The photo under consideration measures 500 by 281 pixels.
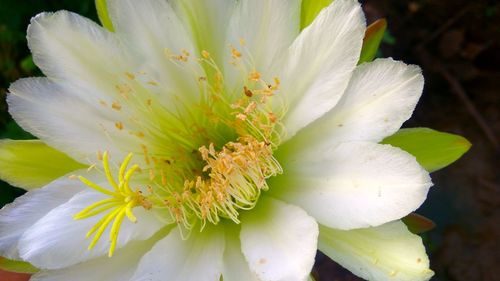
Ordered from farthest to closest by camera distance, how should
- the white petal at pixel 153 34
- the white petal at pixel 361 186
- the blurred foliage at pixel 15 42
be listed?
1. the blurred foliage at pixel 15 42
2. the white petal at pixel 153 34
3. the white petal at pixel 361 186

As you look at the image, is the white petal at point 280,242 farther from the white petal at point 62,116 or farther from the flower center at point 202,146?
the white petal at point 62,116

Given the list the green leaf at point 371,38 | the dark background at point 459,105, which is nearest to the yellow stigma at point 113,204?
the green leaf at point 371,38

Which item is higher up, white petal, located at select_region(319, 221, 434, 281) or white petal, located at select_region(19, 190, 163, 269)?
white petal, located at select_region(19, 190, 163, 269)

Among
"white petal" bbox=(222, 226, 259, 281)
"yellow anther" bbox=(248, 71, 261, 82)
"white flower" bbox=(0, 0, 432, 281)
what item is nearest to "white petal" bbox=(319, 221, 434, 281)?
"white flower" bbox=(0, 0, 432, 281)

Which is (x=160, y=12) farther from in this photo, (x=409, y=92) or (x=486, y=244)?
(x=486, y=244)

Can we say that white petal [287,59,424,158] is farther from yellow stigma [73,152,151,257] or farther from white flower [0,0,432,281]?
yellow stigma [73,152,151,257]

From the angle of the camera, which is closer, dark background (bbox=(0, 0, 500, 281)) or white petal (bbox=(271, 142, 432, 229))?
white petal (bbox=(271, 142, 432, 229))

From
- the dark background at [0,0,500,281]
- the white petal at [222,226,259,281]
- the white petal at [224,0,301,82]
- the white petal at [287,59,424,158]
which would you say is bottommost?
the dark background at [0,0,500,281]
